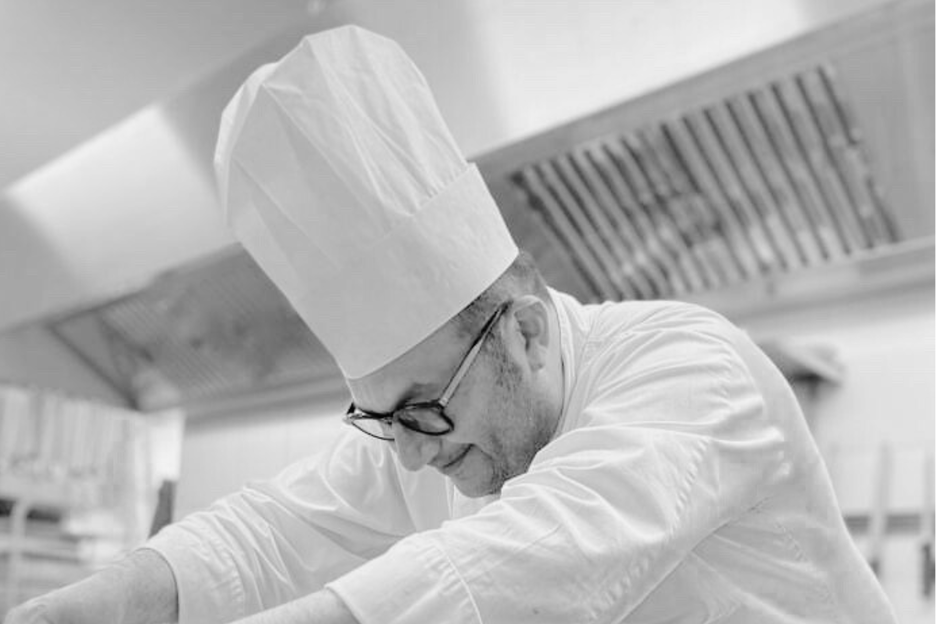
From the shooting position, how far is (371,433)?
1.08 metres

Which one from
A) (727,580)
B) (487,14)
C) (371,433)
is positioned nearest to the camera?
(727,580)

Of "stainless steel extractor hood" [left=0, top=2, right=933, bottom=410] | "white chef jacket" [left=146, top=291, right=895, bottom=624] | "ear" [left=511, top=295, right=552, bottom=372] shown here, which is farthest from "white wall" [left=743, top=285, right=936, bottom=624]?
"ear" [left=511, top=295, right=552, bottom=372]

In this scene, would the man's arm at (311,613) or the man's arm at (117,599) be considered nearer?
the man's arm at (311,613)

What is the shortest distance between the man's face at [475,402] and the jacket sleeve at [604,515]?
0.14 metres

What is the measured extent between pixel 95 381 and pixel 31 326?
33 centimetres

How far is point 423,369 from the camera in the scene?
0.99 meters

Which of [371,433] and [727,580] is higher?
[371,433]

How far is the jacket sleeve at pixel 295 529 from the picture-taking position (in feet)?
3.60

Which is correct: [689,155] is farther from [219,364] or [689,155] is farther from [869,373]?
[219,364]

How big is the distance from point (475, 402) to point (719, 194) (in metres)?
1.03

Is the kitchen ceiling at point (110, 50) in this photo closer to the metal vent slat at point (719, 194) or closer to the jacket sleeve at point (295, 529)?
the metal vent slat at point (719, 194)

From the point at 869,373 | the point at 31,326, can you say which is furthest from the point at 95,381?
the point at 869,373

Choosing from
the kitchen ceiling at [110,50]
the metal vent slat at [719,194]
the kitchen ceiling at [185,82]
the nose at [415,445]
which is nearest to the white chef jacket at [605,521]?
the nose at [415,445]

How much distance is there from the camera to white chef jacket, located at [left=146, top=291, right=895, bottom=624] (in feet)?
2.43
